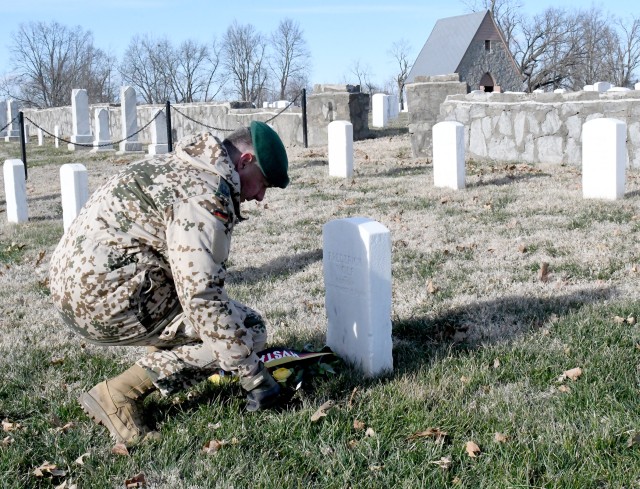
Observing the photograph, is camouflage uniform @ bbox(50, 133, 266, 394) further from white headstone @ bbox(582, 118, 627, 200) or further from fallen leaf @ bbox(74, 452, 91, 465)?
white headstone @ bbox(582, 118, 627, 200)

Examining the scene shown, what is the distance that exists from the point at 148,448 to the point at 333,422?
784 mm

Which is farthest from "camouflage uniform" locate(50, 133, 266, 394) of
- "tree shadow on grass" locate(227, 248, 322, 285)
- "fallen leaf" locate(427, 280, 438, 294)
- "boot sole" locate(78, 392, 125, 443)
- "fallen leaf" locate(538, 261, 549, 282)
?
"fallen leaf" locate(538, 261, 549, 282)

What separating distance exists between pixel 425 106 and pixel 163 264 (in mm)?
11566

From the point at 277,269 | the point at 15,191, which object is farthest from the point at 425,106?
the point at 277,269

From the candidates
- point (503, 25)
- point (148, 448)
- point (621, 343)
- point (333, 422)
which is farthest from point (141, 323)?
point (503, 25)

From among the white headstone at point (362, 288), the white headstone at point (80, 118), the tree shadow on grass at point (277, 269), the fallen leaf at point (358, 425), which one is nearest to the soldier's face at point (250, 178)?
the white headstone at point (362, 288)

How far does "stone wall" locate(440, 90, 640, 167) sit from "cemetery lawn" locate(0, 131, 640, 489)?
12.0 ft

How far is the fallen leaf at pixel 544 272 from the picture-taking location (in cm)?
578

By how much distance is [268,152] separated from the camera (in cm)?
324

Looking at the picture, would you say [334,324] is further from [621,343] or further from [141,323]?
[621,343]

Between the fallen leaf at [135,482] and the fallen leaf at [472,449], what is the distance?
1.26m

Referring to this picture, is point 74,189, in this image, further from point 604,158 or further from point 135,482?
point 135,482

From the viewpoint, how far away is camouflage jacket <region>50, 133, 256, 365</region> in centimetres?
313

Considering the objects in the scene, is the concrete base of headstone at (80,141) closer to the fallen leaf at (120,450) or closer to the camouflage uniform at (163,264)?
the camouflage uniform at (163,264)
